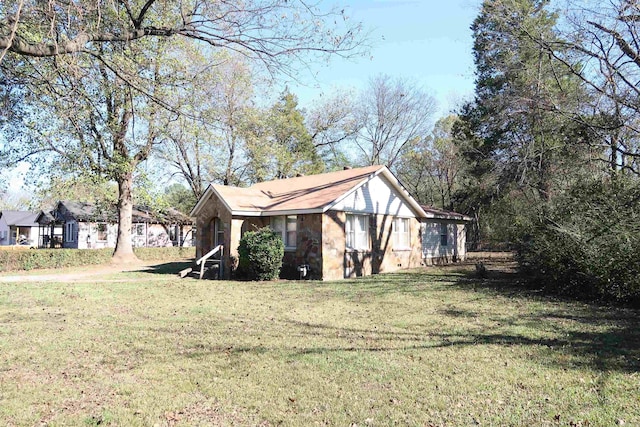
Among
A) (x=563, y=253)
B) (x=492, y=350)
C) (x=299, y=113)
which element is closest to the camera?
(x=492, y=350)

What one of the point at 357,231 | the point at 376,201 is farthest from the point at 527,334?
the point at 376,201

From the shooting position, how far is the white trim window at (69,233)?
3481 centimetres

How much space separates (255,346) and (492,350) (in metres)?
3.58

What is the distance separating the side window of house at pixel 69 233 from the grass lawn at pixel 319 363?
2782cm

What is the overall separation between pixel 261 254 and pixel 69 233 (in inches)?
1100

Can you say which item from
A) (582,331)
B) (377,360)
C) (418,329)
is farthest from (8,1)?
(582,331)

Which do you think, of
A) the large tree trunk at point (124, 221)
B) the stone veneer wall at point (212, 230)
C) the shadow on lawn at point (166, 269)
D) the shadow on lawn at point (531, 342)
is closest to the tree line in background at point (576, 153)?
the shadow on lawn at point (531, 342)

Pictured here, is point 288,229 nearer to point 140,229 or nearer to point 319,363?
point 319,363

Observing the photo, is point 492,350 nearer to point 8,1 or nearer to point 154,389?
point 154,389

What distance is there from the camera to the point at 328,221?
50.6 ft

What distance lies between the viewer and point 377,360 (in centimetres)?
572

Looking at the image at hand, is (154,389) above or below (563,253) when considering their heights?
below

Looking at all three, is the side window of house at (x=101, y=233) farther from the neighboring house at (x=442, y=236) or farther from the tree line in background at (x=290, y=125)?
the neighboring house at (x=442, y=236)

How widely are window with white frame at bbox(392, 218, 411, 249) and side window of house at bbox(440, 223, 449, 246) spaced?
12.6 ft
